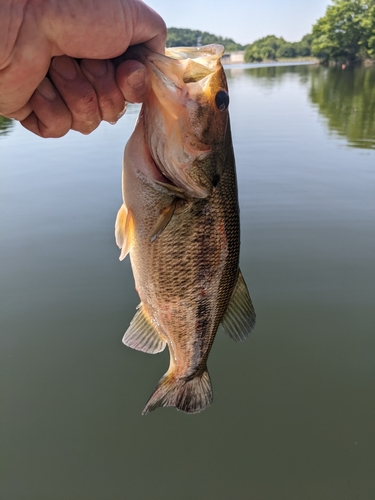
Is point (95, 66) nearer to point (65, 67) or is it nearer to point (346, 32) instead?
point (65, 67)

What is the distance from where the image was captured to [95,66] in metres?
1.82

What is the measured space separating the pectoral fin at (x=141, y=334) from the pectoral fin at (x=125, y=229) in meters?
0.38

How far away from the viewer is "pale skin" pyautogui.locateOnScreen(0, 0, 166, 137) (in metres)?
1.58

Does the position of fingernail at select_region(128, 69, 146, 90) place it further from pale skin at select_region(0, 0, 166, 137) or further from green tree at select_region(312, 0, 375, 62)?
green tree at select_region(312, 0, 375, 62)

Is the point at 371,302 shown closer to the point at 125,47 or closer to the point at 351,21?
the point at 125,47

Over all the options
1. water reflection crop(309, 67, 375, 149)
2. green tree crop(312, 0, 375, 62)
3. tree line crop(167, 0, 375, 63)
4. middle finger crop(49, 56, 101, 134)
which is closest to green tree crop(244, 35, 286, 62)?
tree line crop(167, 0, 375, 63)

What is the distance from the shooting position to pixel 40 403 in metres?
3.80

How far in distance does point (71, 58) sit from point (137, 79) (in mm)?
348

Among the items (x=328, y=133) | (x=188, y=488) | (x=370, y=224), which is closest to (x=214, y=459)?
(x=188, y=488)

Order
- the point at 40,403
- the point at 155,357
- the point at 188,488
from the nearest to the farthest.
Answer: the point at 188,488 < the point at 40,403 < the point at 155,357

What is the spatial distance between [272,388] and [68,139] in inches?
446

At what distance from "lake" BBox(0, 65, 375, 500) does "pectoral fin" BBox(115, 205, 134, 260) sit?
7.07 feet

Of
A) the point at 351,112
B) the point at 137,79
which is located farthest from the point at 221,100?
the point at 351,112

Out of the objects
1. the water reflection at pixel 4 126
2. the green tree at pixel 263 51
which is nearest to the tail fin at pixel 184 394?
the water reflection at pixel 4 126
